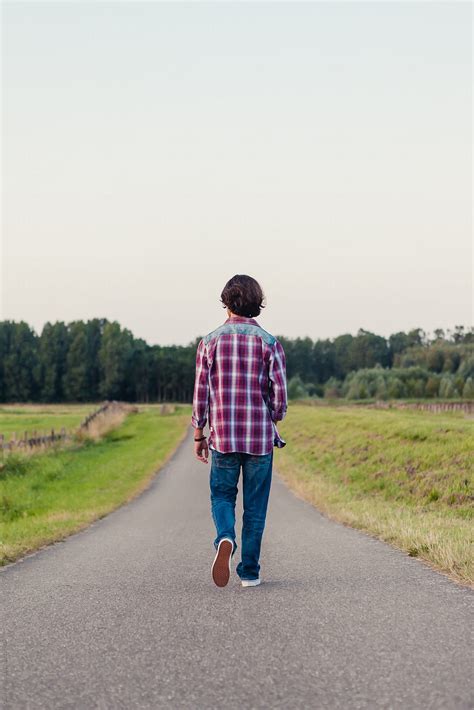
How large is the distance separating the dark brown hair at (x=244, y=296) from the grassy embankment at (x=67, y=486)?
3974mm

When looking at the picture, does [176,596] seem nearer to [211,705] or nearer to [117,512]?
[211,705]

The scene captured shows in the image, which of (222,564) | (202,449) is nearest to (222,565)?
(222,564)

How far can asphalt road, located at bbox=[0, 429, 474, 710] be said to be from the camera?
3.42 m

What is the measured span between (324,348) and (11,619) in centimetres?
15019

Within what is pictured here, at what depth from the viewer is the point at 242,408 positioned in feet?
18.7

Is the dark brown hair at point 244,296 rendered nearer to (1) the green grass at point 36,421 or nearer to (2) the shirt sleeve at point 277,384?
(2) the shirt sleeve at point 277,384

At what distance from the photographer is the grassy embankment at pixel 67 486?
37.0 ft

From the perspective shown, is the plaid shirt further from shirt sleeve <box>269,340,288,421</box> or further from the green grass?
the green grass

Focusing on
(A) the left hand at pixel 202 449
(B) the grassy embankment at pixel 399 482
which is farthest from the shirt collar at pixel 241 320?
(B) the grassy embankment at pixel 399 482

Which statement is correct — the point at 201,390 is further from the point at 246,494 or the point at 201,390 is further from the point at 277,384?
the point at 246,494

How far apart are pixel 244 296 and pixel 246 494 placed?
4.90 feet

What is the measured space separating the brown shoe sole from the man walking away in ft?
0.48

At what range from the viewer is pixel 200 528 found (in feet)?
35.9

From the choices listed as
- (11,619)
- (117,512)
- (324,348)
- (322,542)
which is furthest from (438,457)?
(324,348)
